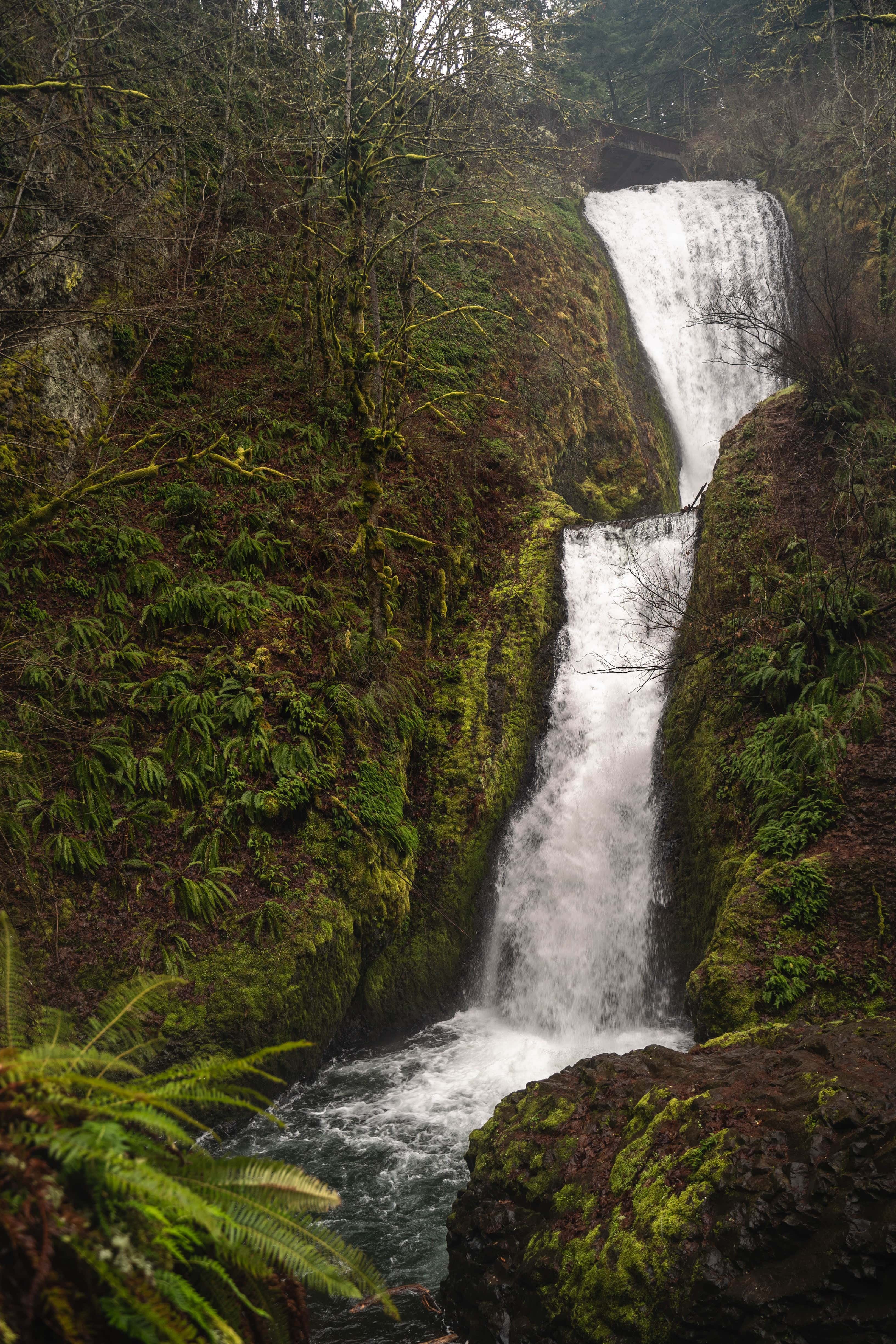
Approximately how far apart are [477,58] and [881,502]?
7.70 meters

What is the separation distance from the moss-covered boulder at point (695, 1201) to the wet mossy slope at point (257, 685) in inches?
128

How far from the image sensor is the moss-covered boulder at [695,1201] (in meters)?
3.05

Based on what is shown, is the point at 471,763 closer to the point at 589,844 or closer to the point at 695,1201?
the point at 589,844

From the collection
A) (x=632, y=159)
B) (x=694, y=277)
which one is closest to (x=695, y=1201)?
(x=694, y=277)

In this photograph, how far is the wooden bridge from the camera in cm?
2875

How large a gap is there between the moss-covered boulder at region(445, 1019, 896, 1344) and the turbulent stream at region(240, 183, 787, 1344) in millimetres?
872

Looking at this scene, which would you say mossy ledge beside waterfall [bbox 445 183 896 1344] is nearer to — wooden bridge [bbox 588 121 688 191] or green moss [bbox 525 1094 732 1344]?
green moss [bbox 525 1094 732 1344]

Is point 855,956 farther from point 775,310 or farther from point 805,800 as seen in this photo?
point 775,310

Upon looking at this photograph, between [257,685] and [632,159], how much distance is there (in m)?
30.7

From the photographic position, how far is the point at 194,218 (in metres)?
13.5

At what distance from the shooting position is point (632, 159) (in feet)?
96.3

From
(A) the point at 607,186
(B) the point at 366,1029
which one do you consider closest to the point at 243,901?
(B) the point at 366,1029

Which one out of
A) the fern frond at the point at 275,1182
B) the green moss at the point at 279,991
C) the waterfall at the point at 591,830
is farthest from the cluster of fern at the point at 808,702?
the fern frond at the point at 275,1182

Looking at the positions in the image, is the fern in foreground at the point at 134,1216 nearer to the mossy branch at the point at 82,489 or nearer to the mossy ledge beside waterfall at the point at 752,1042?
the mossy ledge beside waterfall at the point at 752,1042
